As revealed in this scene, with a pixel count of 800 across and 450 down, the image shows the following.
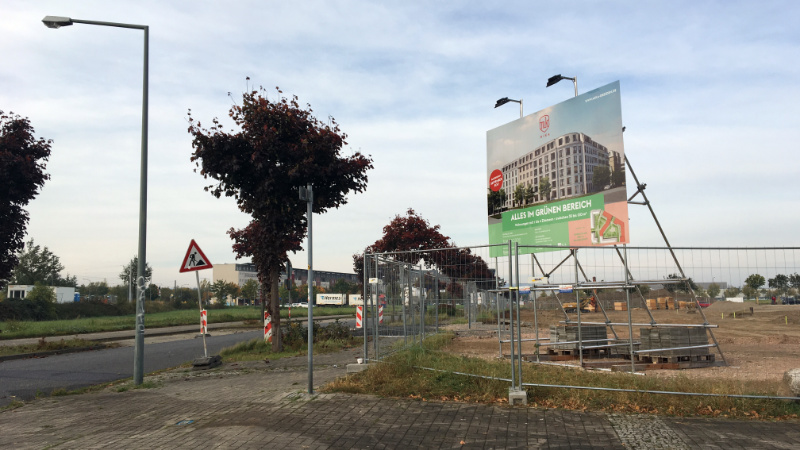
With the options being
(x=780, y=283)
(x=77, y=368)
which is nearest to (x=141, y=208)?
(x=77, y=368)

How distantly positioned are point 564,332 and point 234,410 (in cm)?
825

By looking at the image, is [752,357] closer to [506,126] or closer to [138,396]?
[506,126]

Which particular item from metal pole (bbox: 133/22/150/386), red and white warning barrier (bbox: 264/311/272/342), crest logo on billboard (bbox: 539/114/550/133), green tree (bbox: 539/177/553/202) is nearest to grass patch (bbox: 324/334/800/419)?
metal pole (bbox: 133/22/150/386)

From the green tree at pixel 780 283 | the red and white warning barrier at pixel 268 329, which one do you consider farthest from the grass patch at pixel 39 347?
the green tree at pixel 780 283

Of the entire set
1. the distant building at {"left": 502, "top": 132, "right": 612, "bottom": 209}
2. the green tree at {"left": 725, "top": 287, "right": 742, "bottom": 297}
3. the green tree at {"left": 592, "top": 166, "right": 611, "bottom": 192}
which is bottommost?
the green tree at {"left": 725, "top": 287, "right": 742, "bottom": 297}

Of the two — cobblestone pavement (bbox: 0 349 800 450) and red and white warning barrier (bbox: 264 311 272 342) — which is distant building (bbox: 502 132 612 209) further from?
red and white warning barrier (bbox: 264 311 272 342)

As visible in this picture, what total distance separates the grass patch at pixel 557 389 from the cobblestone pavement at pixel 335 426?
33 cm

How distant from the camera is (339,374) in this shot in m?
11.0

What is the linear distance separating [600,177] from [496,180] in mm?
3701

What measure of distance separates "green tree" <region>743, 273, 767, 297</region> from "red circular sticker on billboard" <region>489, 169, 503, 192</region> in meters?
7.03

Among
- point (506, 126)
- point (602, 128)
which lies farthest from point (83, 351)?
point (602, 128)

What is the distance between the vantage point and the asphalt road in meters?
11.4

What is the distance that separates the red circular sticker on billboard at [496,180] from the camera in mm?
15086

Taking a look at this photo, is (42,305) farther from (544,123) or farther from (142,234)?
(544,123)
